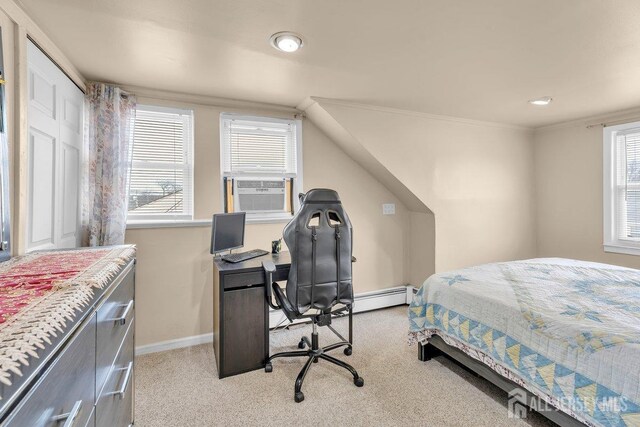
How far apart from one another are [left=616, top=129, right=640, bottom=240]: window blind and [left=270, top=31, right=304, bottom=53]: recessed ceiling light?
3877mm

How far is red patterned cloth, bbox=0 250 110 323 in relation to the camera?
80 centimetres

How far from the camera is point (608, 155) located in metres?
3.59

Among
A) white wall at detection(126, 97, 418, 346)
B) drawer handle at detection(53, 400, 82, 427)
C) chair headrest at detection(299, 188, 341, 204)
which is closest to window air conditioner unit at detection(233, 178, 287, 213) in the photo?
white wall at detection(126, 97, 418, 346)

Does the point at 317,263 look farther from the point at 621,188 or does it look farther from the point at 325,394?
the point at 621,188

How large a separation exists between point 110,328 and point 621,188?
4940 millimetres

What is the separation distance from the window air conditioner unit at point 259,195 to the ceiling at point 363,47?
2.67ft

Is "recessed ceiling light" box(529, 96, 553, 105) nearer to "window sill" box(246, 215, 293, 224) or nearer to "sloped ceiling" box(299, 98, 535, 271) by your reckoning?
"sloped ceiling" box(299, 98, 535, 271)

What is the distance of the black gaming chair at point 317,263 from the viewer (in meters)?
2.14

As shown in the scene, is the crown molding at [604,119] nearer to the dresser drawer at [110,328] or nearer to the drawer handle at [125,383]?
the dresser drawer at [110,328]

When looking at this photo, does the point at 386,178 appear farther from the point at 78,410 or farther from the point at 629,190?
the point at 78,410

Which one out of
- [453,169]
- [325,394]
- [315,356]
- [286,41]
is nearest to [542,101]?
[453,169]

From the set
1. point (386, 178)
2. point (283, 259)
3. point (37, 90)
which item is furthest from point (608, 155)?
point (37, 90)

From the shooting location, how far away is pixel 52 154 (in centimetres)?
198

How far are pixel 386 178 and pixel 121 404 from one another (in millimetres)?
3011
